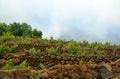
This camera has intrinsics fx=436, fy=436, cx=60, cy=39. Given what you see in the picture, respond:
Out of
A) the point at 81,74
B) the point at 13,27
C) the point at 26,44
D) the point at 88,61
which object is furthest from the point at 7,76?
the point at 13,27

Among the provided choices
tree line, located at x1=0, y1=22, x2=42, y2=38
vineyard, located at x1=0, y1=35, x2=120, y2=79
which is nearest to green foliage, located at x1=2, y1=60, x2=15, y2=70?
vineyard, located at x1=0, y1=35, x2=120, y2=79

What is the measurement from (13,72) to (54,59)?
20.8 feet

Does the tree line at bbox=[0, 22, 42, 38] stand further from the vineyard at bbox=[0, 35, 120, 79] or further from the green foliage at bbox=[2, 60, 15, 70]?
the green foliage at bbox=[2, 60, 15, 70]

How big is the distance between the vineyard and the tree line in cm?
1280

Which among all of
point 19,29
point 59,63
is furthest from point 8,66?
point 19,29

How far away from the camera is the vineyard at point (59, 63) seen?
15.4 metres

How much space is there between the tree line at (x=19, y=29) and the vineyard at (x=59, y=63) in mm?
12795

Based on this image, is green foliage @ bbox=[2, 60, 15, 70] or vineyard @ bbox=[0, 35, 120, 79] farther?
green foliage @ bbox=[2, 60, 15, 70]

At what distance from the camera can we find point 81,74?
17.2m

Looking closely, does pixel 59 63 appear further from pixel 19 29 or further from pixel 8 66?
pixel 19 29

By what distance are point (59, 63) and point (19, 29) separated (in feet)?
75.2

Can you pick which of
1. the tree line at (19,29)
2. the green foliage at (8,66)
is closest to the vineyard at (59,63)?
the green foliage at (8,66)

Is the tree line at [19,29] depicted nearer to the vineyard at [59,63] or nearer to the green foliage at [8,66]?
the vineyard at [59,63]

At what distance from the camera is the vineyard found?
1541 centimetres
